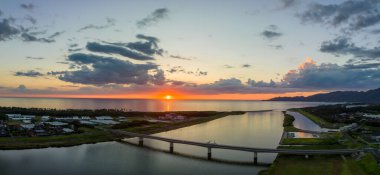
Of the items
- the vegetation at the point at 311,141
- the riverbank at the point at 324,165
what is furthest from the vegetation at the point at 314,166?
the vegetation at the point at 311,141

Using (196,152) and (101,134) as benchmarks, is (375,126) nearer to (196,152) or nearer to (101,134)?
(196,152)

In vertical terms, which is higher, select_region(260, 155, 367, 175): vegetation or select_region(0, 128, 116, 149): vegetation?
select_region(0, 128, 116, 149): vegetation

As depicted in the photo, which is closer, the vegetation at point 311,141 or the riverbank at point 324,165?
the riverbank at point 324,165

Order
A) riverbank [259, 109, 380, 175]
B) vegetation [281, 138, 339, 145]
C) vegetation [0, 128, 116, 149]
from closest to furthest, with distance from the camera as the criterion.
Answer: riverbank [259, 109, 380, 175] → vegetation [0, 128, 116, 149] → vegetation [281, 138, 339, 145]

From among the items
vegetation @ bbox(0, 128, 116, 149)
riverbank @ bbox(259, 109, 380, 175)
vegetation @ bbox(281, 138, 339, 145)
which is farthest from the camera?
vegetation @ bbox(281, 138, 339, 145)

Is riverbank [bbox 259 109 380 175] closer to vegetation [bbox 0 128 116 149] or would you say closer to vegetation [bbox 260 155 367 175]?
vegetation [bbox 260 155 367 175]

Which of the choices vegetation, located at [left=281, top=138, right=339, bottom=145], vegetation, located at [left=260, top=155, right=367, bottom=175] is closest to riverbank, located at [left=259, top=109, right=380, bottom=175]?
vegetation, located at [left=260, top=155, right=367, bottom=175]

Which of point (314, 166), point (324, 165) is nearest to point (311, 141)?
point (324, 165)

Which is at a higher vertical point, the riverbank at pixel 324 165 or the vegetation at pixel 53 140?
the vegetation at pixel 53 140

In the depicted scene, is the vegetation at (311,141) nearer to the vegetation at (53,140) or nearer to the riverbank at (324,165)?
the riverbank at (324,165)

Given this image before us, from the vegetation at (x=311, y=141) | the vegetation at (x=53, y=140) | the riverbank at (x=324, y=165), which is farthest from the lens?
the vegetation at (x=311, y=141)

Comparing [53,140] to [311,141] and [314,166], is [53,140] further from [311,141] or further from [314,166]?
[311,141]
